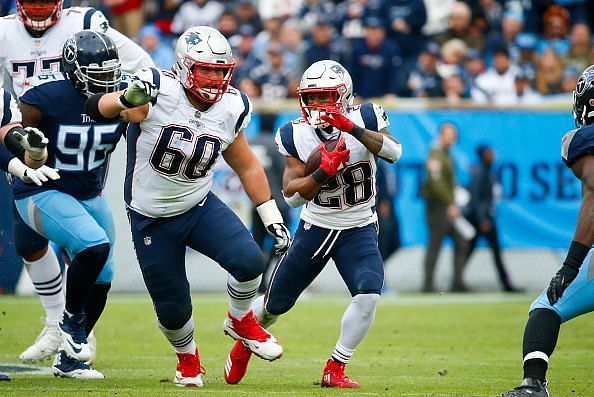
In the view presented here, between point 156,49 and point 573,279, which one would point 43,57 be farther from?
point 156,49

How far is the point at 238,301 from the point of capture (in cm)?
607

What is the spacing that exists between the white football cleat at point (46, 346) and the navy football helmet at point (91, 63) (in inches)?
63.6

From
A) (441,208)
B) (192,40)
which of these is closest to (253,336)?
(192,40)

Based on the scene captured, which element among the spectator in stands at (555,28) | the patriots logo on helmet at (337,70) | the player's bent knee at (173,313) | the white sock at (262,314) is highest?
the patriots logo on helmet at (337,70)

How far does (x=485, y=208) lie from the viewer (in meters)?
12.3

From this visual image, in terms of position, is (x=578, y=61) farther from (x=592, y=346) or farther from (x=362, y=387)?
(x=362, y=387)

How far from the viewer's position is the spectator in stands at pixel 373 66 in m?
13.4

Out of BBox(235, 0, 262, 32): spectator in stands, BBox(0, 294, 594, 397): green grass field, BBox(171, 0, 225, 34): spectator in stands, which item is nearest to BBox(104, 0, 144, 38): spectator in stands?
BBox(171, 0, 225, 34): spectator in stands

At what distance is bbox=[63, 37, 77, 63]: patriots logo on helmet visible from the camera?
6156 mm

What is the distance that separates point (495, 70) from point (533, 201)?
6.69 ft

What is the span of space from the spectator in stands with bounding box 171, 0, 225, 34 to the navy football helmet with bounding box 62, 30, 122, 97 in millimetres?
8155

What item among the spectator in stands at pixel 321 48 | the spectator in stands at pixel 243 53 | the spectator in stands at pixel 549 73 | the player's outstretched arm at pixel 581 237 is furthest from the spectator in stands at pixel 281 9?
the player's outstretched arm at pixel 581 237

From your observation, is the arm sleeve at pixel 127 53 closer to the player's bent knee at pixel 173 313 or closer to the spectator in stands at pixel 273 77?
the player's bent knee at pixel 173 313

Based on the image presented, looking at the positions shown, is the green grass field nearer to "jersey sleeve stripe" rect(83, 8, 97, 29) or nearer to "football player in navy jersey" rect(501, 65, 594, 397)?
"football player in navy jersey" rect(501, 65, 594, 397)
